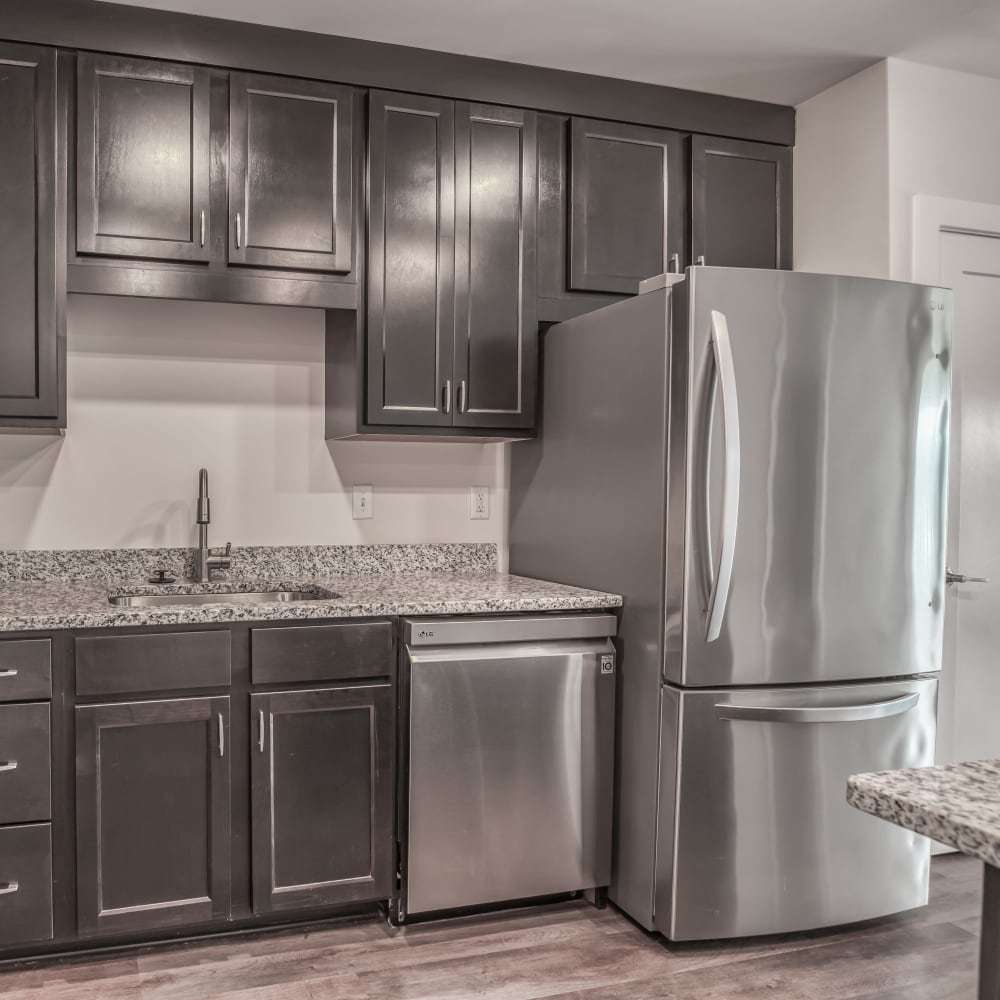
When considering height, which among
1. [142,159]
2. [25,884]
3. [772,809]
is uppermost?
[142,159]

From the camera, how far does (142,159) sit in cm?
257

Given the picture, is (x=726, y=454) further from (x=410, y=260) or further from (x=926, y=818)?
(x=926, y=818)

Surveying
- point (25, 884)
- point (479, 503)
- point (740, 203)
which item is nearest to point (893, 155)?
point (740, 203)

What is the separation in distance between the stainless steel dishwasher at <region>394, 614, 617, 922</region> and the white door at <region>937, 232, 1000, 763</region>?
1.16 meters

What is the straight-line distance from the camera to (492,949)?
245cm

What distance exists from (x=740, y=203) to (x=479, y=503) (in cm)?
131

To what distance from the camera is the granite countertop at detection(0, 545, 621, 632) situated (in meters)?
2.33

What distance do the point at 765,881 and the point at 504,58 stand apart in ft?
7.87

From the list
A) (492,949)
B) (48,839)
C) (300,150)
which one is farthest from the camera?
(300,150)

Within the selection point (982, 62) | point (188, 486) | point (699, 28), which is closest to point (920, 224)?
point (982, 62)

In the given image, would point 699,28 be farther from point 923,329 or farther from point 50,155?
point 50,155

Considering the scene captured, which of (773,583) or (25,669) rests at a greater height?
(773,583)

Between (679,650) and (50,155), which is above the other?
(50,155)

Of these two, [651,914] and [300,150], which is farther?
[300,150]
